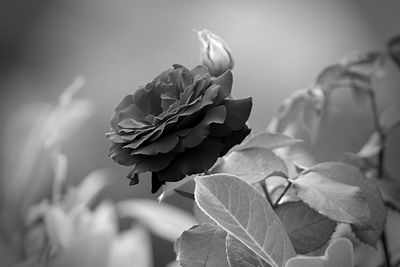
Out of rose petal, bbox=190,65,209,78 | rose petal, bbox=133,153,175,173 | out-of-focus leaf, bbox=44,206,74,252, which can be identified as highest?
rose petal, bbox=190,65,209,78

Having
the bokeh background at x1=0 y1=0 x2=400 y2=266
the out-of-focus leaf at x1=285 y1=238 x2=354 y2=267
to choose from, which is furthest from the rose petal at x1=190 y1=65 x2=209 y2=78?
the bokeh background at x1=0 y1=0 x2=400 y2=266

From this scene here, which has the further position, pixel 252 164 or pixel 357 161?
pixel 357 161

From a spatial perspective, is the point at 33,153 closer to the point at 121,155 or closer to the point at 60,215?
the point at 60,215

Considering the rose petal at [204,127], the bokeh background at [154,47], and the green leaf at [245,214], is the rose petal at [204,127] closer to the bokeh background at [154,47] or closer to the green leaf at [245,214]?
the green leaf at [245,214]

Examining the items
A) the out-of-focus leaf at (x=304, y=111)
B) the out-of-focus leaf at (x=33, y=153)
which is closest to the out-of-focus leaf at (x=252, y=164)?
the out-of-focus leaf at (x=304, y=111)

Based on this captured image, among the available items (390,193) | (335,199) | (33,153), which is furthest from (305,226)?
(33,153)

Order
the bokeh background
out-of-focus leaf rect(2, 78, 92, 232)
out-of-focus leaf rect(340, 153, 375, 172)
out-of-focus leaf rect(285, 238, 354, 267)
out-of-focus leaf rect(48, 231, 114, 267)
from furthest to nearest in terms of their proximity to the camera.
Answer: the bokeh background, out-of-focus leaf rect(2, 78, 92, 232), out-of-focus leaf rect(48, 231, 114, 267), out-of-focus leaf rect(340, 153, 375, 172), out-of-focus leaf rect(285, 238, 354, 267)

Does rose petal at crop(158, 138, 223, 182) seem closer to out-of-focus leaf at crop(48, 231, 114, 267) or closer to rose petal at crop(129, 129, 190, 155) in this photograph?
rose petal at crop(129, 129, 190, 155)
